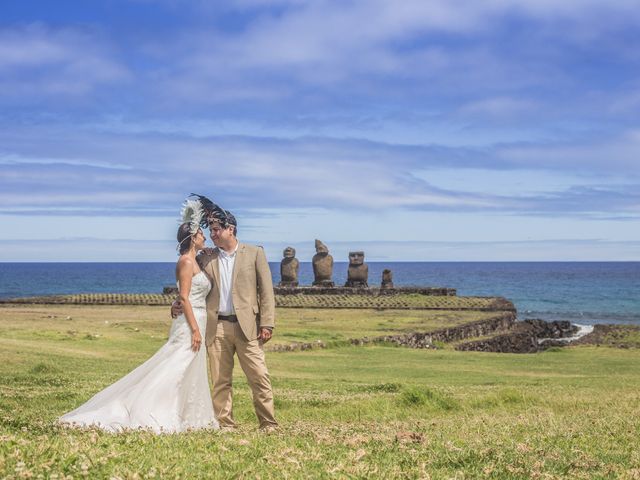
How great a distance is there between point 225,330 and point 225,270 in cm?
78

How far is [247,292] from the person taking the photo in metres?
11.3

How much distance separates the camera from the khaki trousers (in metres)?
11.3

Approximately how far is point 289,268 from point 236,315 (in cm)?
5716

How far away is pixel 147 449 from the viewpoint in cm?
819

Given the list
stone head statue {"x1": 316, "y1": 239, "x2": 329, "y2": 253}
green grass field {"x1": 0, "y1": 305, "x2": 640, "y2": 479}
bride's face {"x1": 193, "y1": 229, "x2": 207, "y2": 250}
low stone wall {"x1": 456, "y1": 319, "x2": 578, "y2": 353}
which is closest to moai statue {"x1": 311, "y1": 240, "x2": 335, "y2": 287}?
stone head statue {"x1": 316, "y1": 239, "x2": 329, "y2": 253}

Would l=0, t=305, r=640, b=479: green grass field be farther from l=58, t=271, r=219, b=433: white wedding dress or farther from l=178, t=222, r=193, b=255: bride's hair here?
l=178, t=222, r=193, b=255: bride's hair

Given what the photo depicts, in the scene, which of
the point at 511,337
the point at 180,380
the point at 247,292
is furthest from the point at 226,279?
the point at 511,337

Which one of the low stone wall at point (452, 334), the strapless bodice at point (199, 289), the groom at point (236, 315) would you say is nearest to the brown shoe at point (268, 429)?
the groom at point (236, 315)

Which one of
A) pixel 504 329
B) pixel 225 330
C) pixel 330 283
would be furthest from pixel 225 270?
pixel 330 283

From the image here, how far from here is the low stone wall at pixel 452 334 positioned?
1360 inches

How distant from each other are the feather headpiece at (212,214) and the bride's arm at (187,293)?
22.4 inches

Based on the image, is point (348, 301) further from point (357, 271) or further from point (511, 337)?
point (511, 337)

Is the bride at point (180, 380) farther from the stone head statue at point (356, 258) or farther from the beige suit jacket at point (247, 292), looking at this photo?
the stone head statue at point (356, 258)

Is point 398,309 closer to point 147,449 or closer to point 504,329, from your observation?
point 504,329
